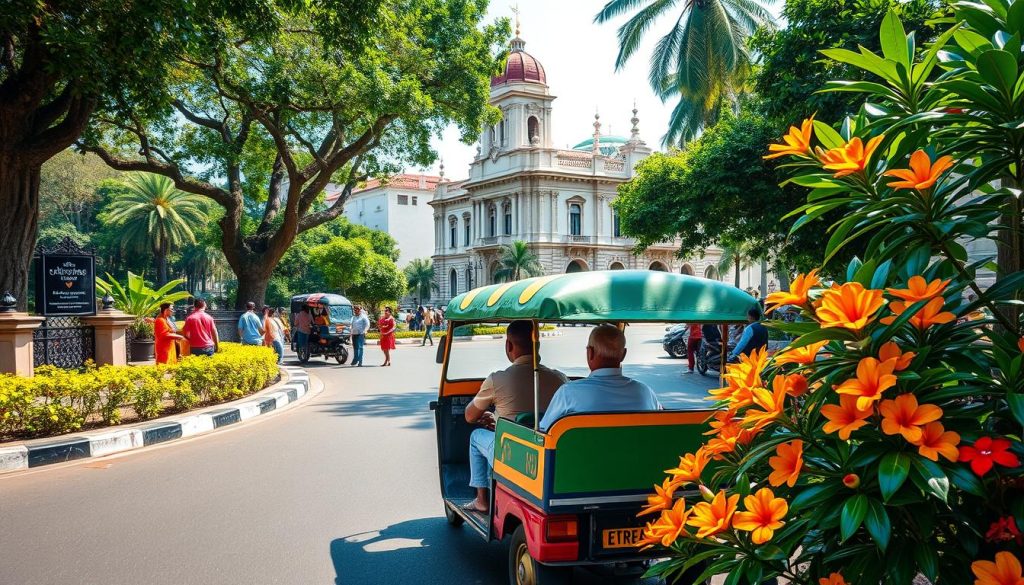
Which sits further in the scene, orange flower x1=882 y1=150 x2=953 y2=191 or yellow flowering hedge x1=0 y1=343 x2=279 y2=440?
yellow flowering hedge x1=0 y1=343 x2=279 y2=440

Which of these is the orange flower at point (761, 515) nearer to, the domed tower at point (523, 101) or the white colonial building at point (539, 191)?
the white colonial building at point (539, 191)

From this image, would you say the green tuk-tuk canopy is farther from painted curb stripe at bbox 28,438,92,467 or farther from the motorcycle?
the motorcycle

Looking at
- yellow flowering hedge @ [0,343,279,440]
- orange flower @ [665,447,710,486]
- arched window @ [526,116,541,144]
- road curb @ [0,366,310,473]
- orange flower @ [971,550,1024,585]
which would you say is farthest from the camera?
arched window @ [526,116,541,144]

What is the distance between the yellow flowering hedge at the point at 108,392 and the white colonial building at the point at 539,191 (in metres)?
48.4

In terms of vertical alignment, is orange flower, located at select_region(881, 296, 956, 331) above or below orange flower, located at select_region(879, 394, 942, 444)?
above

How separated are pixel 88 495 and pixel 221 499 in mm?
1126

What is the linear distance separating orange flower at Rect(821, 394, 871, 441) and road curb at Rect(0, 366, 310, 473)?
769cm

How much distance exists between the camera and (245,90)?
621 inches

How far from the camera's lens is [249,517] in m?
5.53

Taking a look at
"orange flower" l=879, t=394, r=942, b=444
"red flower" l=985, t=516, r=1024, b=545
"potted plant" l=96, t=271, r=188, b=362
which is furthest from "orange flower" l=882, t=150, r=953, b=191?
"potted plant" l=96, t=271, r=188, b=362

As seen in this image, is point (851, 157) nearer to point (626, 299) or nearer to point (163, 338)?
point (626, 299)

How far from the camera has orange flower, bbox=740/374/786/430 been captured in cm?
179

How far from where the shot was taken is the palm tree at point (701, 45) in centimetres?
2467

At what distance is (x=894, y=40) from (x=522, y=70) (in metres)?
59.3
